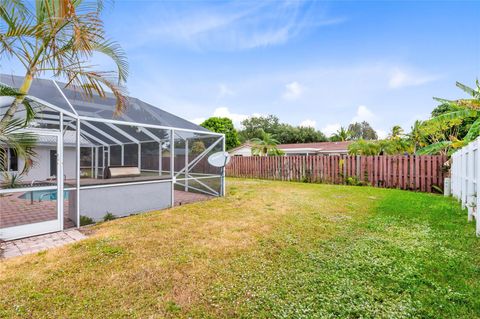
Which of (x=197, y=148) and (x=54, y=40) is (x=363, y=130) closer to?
(x=197, y=148)

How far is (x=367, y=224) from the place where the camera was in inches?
223

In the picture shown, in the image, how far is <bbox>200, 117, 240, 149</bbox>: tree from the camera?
3431cm

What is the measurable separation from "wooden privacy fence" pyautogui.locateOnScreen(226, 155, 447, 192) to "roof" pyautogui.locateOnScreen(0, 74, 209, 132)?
8.86 m

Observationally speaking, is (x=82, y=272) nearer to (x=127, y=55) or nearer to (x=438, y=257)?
(x=127, y=55)

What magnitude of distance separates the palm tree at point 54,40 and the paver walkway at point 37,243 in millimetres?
2157

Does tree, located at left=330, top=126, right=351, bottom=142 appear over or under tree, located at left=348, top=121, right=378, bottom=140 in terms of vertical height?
under

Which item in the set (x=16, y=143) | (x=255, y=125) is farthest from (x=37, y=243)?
(x=255, y=125)

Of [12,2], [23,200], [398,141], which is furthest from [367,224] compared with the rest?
[398,141]

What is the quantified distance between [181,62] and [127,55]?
29.4 feet

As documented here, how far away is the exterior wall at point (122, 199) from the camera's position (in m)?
5.87

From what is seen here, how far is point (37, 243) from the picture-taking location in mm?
4598

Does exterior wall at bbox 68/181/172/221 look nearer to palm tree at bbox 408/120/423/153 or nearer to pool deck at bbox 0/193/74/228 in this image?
pool deck at bbox 0/193/74/228

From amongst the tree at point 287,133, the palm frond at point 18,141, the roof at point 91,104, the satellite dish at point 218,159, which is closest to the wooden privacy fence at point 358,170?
the satellite dish at point 218,159

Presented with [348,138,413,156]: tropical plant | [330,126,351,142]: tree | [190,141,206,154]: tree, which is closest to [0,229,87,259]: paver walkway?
[190,141,206,154]: tree
